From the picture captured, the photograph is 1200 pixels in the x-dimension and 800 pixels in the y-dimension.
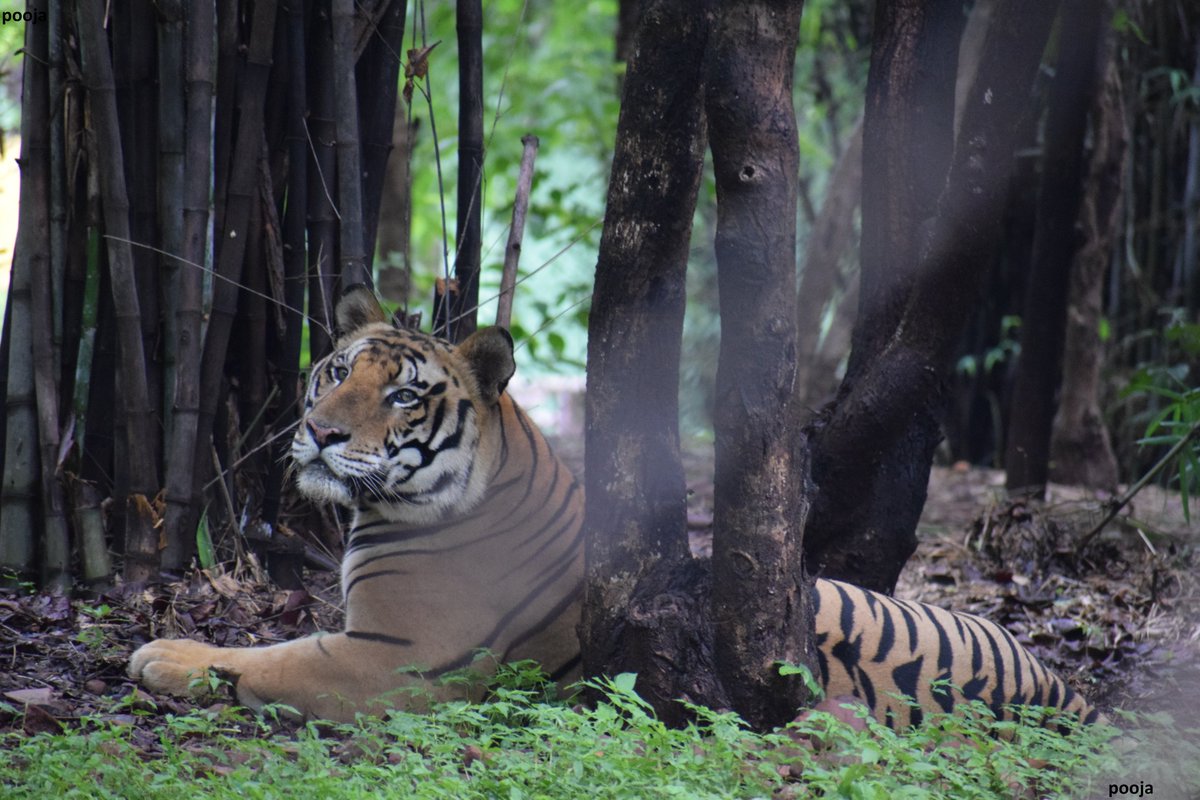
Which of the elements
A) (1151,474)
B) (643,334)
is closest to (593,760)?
(643,334)

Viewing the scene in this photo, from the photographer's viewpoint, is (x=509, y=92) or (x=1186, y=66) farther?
(x=509, y=92)

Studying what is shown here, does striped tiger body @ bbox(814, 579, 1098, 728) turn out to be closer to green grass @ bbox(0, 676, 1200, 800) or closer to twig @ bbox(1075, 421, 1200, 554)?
green grass @ bbox(0, 676, 1200, 800)

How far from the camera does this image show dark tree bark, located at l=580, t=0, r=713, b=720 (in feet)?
10.5

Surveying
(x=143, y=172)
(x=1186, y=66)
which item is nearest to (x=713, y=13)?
(x=143, y=172)

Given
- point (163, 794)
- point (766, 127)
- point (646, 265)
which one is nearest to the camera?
point (163, 794)

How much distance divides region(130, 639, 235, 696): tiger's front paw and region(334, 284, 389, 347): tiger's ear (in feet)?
3.36

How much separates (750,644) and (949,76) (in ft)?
7.46

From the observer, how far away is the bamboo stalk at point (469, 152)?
4254 millimetres

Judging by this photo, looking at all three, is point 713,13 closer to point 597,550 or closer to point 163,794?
point 597,550

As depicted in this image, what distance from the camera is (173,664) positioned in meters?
3.36

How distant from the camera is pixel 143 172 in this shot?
4.04 metres

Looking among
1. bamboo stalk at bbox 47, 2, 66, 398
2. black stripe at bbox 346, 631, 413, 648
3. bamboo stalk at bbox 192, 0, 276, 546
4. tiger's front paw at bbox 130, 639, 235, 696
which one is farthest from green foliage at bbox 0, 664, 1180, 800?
Answer: bamboo stalk at bbox 47, 2, 66, 398

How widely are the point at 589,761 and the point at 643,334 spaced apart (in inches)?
45.0

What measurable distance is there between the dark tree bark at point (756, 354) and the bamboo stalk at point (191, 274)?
1.74 meters
